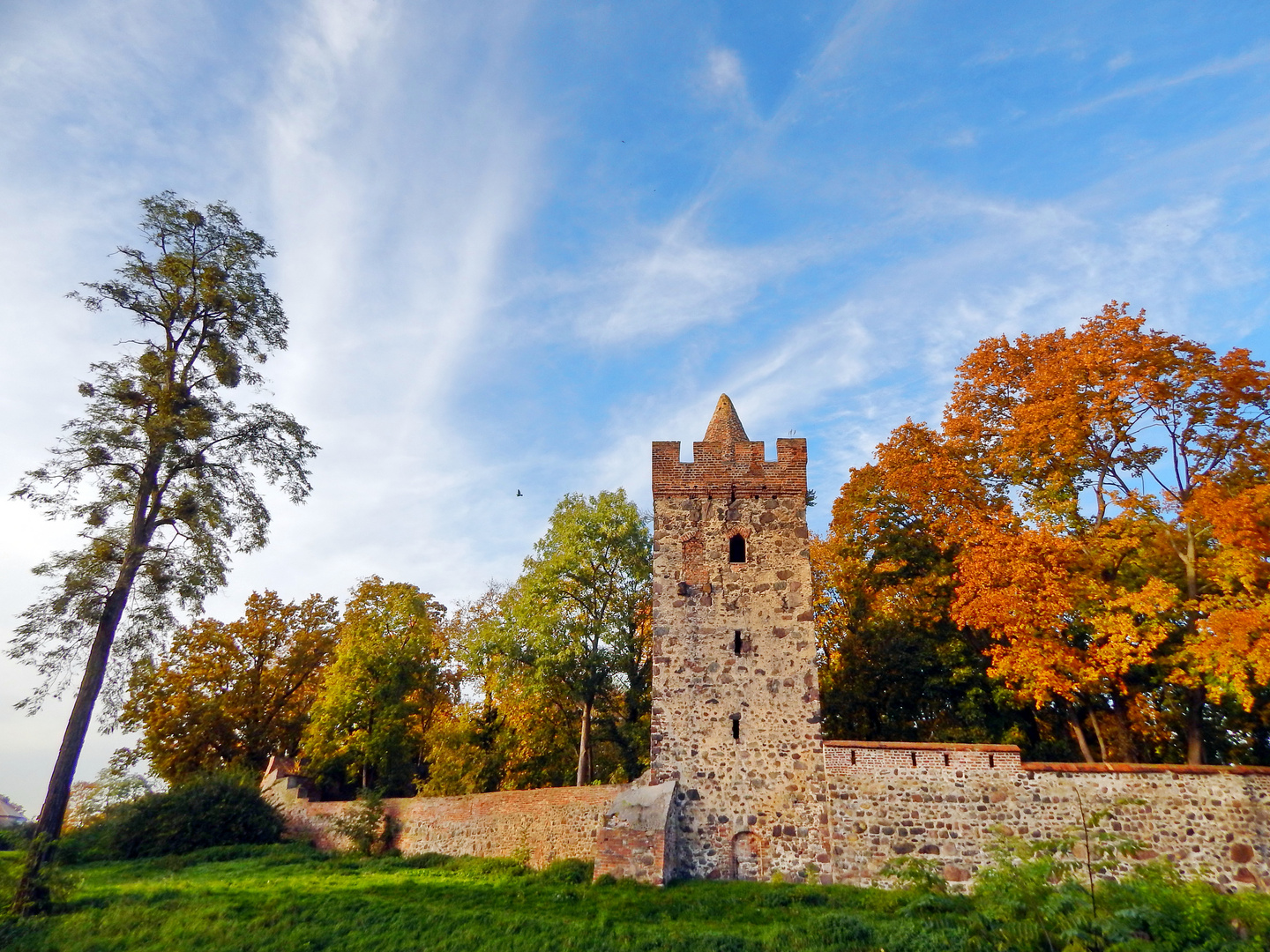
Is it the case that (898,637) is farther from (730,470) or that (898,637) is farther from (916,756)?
(730,470)

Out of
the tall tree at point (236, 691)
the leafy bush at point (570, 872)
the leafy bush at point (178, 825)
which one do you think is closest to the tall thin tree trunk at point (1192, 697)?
the leafy bush at point (570, 872)

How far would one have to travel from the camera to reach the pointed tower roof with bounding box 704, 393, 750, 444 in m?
19.0

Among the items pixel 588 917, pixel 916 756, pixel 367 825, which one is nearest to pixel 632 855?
pixel 588 917

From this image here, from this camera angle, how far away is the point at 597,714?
24375mm

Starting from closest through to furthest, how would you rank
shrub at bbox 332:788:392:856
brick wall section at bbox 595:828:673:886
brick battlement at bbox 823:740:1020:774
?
brick wall section at bbox 595:828:673:886, brick battlement at bbox 823:740:1020:774, shrub at bbox 332:788:392:856

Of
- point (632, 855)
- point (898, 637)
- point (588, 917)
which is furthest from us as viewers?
point (898, 637)

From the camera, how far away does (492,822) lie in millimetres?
18203

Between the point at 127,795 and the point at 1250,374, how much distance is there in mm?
31828

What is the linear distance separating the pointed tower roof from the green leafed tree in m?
14.9

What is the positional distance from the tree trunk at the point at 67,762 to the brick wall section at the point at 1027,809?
13.9 metres

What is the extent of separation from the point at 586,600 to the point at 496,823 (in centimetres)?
740

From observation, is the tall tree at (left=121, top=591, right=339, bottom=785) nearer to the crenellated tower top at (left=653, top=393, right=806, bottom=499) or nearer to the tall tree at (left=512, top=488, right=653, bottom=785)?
the tall tree at (left=512, top=488, right=653, bottom=785)

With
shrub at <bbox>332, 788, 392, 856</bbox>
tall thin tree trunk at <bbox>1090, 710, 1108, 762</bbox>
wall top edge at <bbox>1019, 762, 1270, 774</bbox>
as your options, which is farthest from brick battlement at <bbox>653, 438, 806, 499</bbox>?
shrub at <bbox>332, 788, 392, 856</bbox>

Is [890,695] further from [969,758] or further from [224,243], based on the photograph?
[224,243]
